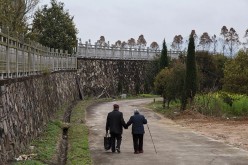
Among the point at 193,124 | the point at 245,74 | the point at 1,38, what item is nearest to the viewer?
the point at 1,38

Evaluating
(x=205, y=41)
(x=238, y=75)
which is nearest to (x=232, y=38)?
(x=205, y=41)

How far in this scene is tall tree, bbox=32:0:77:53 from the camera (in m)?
52.7

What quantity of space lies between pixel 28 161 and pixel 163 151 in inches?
237

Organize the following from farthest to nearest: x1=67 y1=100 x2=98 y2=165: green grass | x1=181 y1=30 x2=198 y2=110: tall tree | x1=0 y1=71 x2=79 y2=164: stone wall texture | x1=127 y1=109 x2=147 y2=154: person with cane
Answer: x1=181 y1=30 x2=198 y2=110: tall tree
x1=127 y1=109 x2=147 y2=154: person with cane
x1=67 y1=100 x2=98 y2=165: green grass
x1=0 y1=71 x2=79 y2=164: stone wall texture

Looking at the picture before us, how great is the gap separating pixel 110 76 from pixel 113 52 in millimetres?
3770

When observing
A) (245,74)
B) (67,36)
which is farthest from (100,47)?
(245,74)

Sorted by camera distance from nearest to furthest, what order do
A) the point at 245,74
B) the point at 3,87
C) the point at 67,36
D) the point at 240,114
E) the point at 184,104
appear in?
the point at 3,87
the point at 240,114
the point at 184,104
the point at 245,74
the point at 67,36

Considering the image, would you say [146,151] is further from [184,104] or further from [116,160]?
[184,104]

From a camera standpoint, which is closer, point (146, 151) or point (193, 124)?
point (146, 151)

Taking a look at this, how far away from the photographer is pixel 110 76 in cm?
5509

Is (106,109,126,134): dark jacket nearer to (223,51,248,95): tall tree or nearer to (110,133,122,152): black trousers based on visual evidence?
(110,133,122,152): black trousers

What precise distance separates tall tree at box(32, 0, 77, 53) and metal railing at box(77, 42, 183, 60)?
1700 millimetres

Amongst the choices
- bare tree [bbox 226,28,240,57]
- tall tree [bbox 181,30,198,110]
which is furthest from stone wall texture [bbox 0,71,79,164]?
bare tree [bbox 226,28,240,57]

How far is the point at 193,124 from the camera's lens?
84.7 feet
